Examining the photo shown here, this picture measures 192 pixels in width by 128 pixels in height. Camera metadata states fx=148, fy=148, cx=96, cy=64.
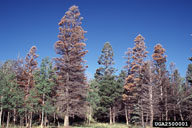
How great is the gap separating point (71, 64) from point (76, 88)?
3.54 m

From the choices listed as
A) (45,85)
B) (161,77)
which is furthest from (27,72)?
(161,77)

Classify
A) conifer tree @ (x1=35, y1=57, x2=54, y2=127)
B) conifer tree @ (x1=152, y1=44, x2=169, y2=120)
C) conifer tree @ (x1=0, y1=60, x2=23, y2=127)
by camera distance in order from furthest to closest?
conifer tree @ (x1=152, y1=44, x2=169, y2=120) → conifer tree @ (x1=35, y1=57, x2=54, y2=127) → conifer tree @ (x1=0, y1=60, x2=23, y2=127)

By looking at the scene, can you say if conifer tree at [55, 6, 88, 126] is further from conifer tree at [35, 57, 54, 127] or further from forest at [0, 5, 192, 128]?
conifer tree at [35, 57, 54, 127]

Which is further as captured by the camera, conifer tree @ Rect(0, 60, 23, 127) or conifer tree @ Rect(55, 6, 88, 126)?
conifer tree @ Rect(0, 60, 23, 127)

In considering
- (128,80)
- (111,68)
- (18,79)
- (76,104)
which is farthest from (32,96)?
(111,68)

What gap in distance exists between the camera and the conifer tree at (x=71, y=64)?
68.5 ft

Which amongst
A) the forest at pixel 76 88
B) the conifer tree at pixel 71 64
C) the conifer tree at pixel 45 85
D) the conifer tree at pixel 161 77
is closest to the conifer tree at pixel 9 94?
the forest at pixel 76 88

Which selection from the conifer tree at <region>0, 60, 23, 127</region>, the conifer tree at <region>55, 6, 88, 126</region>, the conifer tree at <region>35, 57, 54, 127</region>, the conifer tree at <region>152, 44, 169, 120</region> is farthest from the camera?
the conifer tree at <region>152, 44, 169, 120</region>

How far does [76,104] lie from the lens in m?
21.4

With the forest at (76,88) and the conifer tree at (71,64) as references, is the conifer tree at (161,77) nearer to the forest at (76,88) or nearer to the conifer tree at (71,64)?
the forest at (76,88)

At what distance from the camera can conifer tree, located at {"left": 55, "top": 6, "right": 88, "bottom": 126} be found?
20.9 meters

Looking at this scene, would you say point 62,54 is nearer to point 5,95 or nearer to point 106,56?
point 5,95

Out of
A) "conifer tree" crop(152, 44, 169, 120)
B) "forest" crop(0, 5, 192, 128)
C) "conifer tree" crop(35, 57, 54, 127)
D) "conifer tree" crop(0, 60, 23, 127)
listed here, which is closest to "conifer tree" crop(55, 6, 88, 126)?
"forest" crop(0, 5, 192, 128)

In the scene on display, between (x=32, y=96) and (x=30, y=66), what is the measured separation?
247 inches
